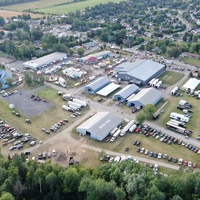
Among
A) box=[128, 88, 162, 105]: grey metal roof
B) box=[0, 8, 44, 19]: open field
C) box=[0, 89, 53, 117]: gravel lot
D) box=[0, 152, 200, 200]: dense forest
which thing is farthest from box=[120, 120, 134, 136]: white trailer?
box=[0, 8, 44, 19]: open field

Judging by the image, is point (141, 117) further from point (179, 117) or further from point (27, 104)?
point (27, 104)

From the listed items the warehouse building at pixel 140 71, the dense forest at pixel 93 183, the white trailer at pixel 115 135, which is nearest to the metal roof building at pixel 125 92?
the warehouse building at pixel 140 71

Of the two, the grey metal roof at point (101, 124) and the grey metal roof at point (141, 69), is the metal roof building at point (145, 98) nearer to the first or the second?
the grey metal roof at point (101, 124)

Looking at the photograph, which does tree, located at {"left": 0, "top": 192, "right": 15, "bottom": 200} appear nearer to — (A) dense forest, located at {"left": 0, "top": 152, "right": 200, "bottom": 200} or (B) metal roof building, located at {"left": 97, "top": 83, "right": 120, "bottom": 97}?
(A) dense forest, located at {"left": 0, "top": 152, "right": 200, "bottom": 200}

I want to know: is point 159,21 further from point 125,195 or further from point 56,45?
point 125,195

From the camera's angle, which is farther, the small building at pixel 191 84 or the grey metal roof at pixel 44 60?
the grey metal roof at pixel 44 60

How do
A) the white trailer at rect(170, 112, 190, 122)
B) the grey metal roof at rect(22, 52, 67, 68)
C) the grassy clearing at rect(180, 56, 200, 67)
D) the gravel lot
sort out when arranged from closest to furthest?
1. the white trailer at rect(170, 112, 190, 122)
2. the gravel lot
3. the grey metal roof at rect(22, 52, 67, 68)
4. the grassy clearing at rect(180, 56, 200, 67)
